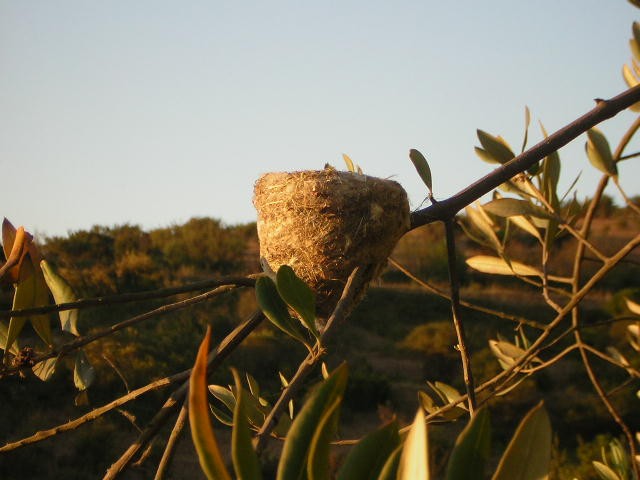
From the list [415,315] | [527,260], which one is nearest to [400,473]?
[415,315]

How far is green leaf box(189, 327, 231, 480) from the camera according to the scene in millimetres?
335

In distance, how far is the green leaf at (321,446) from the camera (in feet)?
1.15

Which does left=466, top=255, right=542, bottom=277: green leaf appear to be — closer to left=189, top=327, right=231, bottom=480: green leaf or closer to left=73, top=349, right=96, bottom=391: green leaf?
left=73, top=349, right=96, bottom=391: green leaf

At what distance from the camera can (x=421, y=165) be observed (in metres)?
1.05

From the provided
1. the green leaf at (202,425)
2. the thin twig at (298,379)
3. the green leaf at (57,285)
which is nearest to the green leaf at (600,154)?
the thin twig at (298,379)

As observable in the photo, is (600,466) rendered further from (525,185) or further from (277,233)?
(277,233)

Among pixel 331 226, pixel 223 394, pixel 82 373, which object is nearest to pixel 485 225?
pixel 331 226

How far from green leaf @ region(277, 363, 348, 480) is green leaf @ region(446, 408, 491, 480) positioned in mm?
65

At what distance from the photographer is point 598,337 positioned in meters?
11.2

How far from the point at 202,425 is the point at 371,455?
0.09 metres

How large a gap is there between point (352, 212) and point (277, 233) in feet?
0.57

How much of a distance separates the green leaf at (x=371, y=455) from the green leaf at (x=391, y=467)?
14mm

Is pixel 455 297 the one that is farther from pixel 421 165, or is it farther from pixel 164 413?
pixel 164 413

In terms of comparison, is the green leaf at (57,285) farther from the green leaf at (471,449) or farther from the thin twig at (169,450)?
the green leaf at (471,449)
